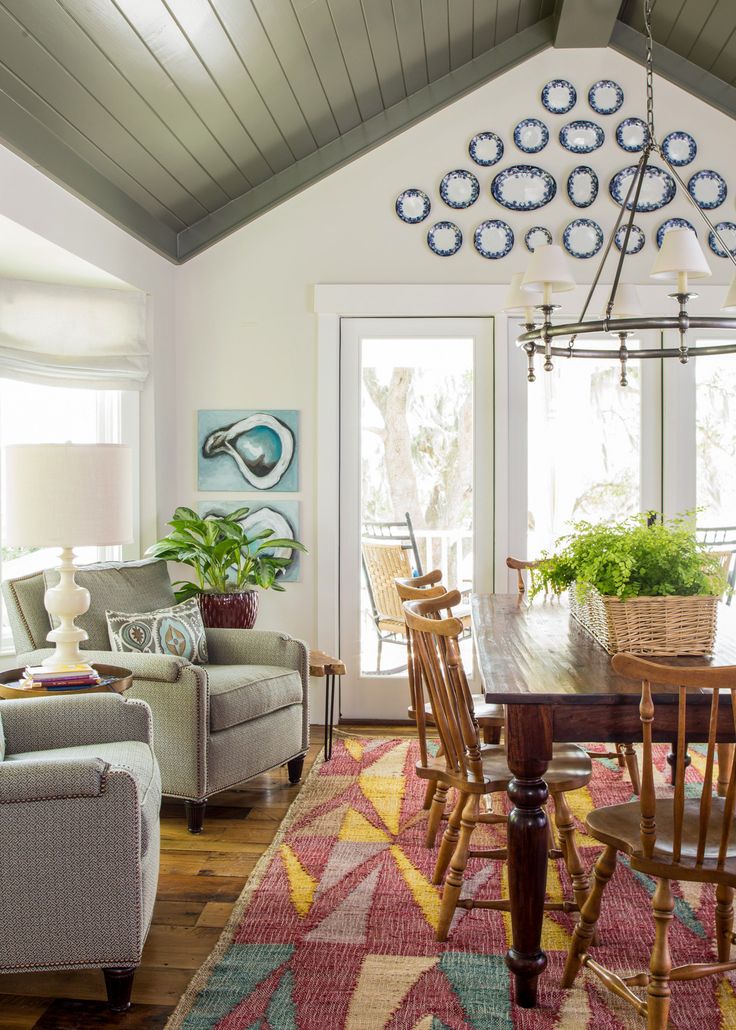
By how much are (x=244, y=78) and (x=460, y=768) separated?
2889mm

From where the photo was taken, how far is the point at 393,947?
242 centimetres

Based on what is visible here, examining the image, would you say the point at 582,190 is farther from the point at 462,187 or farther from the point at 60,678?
the point at 60,678

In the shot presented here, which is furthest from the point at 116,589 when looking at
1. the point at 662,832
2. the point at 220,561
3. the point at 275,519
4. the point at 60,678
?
the point at 662,832

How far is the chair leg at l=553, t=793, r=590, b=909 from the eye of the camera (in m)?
2.52

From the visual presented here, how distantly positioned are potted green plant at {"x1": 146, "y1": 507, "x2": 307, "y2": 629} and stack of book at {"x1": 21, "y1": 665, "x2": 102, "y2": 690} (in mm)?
1320

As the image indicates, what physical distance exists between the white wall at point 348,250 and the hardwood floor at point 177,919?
1459mm

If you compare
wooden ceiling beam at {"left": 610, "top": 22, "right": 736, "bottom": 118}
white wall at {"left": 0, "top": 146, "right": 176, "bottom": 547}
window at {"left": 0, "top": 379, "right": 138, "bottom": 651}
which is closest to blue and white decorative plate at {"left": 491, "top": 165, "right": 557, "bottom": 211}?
wooden ceiling beam at {"left": 610, "top": 22, "right": 736, "bottom": 118}

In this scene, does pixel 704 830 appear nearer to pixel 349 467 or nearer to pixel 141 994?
pixel 141 994

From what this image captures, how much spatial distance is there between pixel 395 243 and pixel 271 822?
2.95 meters

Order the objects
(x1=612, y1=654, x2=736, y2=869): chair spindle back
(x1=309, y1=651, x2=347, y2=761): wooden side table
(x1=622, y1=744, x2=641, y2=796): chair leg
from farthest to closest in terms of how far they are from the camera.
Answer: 1. (x1=309, y1=651, x2=347, y2=761): wooden side table
2. (x1=622, y1=744, x2=641, y2=796): chair leg
3. (x1=612, y1=654, x2=736, y2=869): chair spindle back

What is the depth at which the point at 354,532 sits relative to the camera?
487 cm

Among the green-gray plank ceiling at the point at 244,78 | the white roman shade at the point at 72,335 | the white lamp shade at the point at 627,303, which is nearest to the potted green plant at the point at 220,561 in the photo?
the white roman shade at the point at 72,335

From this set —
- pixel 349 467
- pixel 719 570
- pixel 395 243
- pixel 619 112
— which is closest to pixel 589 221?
pixel 619 112

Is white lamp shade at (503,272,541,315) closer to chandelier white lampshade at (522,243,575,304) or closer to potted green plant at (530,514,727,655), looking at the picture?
chandelier white lampshade at (522,243,575,304)
